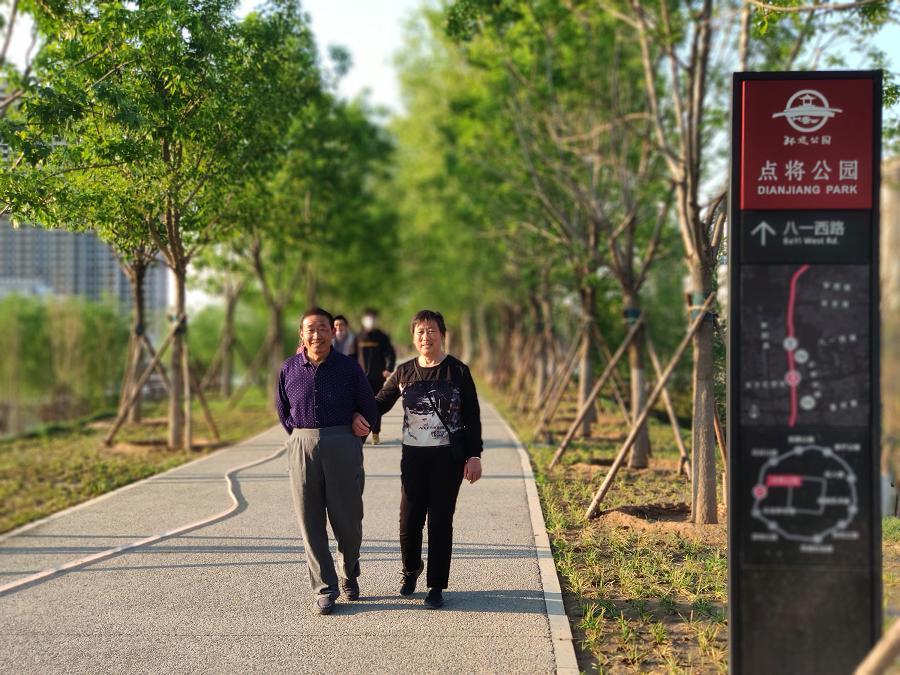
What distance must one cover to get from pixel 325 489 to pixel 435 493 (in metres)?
0.62

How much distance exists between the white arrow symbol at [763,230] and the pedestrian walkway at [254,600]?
2160 millimetres

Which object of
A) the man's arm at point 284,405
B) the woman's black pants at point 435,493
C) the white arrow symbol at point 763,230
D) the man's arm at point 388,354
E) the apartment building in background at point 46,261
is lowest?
the woman's black pants at point 435,493

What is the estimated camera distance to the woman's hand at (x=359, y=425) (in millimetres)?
5258

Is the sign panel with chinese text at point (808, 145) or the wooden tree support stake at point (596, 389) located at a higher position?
the sign panel with chinese text at point (808, 145)

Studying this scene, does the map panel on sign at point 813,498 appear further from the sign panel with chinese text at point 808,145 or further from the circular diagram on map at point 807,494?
the sign panel with chinese text at point 808,145

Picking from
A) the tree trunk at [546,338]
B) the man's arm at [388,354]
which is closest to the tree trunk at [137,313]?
the man's arm at [388,354]

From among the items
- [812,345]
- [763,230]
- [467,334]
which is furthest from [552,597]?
[467,334]

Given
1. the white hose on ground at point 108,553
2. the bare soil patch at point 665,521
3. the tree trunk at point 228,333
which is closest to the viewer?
the white hose on ground at point 108,553

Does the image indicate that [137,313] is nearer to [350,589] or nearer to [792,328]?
[350,589]

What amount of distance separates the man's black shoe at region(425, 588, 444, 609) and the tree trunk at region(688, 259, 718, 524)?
10.1 ft

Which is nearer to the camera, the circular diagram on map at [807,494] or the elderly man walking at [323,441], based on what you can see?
the circular diagram on map at [807,494]

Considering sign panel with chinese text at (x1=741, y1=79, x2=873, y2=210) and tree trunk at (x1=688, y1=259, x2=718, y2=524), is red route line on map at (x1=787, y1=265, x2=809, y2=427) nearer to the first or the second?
sign panel with chinese text at (x1=741, y1=79, x2=873, y2=210)

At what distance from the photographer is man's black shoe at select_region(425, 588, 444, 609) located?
5.30 metres

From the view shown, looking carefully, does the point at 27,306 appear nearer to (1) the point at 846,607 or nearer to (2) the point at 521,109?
(2) the point at 521,109
